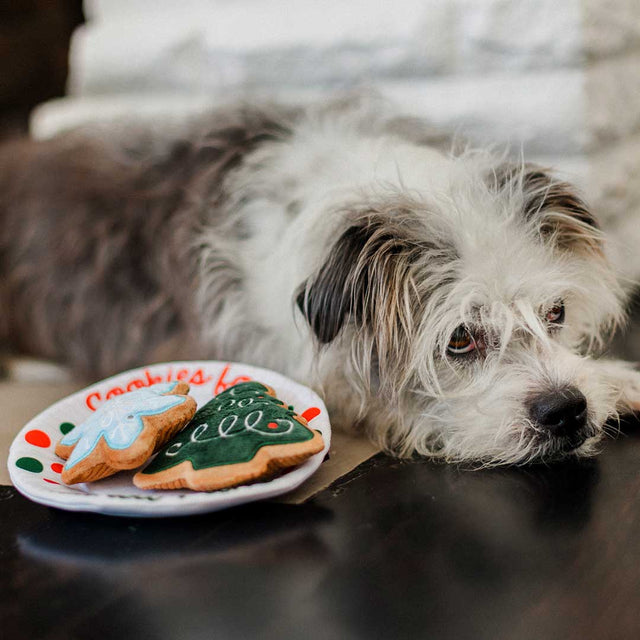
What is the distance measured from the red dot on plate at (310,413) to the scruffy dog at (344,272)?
13cm

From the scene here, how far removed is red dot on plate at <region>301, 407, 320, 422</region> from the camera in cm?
140

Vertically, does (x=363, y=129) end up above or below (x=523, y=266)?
above

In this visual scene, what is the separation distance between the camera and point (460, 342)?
1443mm

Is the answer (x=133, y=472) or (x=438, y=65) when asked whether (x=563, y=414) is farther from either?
(x=438, y=65)

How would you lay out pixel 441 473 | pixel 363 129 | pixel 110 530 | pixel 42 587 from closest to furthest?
pixel 42 587 → pixel 110 530 → pixel 441 473 → pixel 363 129

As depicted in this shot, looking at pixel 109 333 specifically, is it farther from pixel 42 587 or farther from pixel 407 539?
pixel 407 539

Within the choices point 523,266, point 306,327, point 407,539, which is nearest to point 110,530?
point 407,539

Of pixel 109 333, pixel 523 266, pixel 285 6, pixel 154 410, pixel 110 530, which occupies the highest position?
pixel 285 6

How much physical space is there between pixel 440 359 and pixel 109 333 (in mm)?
982

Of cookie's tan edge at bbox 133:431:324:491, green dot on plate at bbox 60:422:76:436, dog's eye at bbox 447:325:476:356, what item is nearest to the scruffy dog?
dog's eye at bbox 447:325:476:356

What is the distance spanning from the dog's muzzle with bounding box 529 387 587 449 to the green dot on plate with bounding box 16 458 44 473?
0.86 metres

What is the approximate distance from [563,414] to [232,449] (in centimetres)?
58

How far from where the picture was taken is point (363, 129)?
6.31 feet

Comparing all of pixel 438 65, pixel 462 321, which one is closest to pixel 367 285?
pixel 462 321
